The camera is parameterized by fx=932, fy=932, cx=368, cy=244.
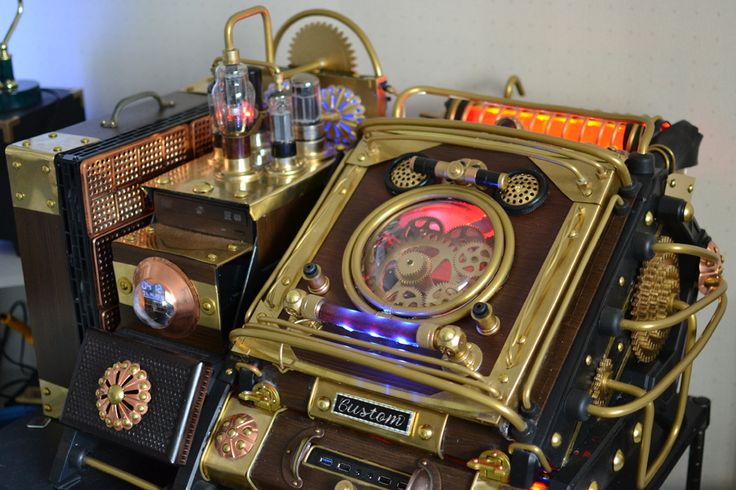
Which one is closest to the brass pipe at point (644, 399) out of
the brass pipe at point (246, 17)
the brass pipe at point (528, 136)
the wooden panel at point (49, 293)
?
the brass pipe at point (528, 136)

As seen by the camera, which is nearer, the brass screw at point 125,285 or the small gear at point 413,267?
the small gear at point 413,267

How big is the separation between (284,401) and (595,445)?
448mm

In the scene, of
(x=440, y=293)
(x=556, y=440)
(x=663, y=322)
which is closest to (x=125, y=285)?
(x=440, y=293)

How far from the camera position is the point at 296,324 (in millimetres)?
1339

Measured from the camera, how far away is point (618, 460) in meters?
1.34

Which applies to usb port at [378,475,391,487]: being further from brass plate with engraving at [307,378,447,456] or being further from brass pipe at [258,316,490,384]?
brass pipe at [258,316,490,384]

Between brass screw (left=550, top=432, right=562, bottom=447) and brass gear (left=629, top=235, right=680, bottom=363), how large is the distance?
255 millimetres

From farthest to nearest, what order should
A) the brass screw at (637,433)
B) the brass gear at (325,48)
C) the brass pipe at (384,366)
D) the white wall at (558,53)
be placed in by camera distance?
the brass gear at (325,48)
the white wall at (558,53)
the brass screw at (637,433)
the brass pipe at (384,366)

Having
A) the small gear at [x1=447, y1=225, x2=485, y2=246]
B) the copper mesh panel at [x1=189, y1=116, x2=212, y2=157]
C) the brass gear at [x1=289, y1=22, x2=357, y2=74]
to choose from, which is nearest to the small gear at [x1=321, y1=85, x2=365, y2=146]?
the brass gear at [x1=289, y1=22, x2=357, y2=74]

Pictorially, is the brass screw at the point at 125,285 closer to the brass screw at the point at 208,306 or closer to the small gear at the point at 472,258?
the brass screw at the point at 208,306

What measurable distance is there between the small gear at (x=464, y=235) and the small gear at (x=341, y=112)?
0.41 metres

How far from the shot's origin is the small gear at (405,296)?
135cm

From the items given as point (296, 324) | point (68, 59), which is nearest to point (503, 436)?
point (296, 324)

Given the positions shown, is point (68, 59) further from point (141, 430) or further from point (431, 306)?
point (431, 306)
